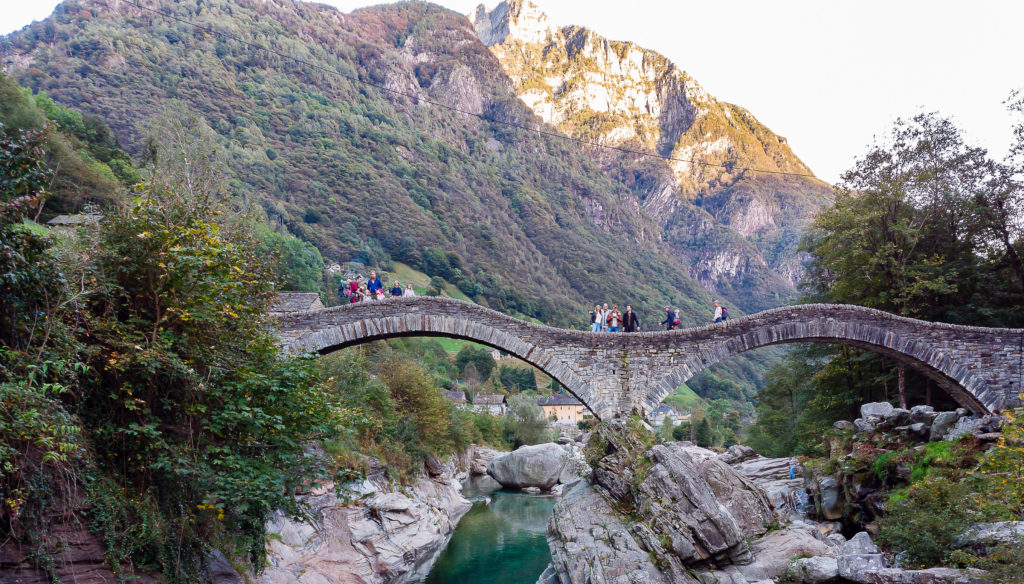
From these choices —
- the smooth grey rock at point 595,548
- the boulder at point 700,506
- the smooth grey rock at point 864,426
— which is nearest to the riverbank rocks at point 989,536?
the boulder at point 700,506

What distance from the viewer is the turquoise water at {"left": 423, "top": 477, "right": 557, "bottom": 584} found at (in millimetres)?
17172

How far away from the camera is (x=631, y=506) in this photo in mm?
12602

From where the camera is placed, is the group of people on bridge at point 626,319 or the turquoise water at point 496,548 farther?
the group of people on bridge at point 626,319

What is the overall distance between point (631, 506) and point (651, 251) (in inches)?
5912

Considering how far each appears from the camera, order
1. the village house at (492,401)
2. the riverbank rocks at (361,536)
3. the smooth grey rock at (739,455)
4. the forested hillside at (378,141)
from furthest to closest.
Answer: the forested hillside at (378,141) → the village house at (492,401) → the smooth grey rock at (739,455) → the riverbank rocks at (361,536)

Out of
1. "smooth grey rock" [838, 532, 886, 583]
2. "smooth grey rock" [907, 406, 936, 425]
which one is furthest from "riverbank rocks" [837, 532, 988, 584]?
"smooth grey rock" [907, 406, 936, 425]

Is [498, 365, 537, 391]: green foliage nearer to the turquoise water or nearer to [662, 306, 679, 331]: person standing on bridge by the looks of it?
the turquoise water

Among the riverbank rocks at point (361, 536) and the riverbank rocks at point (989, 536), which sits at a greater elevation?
the riverbank rocks at point (989, 536)

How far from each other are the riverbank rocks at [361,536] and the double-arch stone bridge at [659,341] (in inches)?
188

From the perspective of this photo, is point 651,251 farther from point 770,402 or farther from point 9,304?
point 9,304

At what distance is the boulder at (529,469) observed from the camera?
32.9 metres

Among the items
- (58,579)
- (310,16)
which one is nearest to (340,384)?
(58,579)

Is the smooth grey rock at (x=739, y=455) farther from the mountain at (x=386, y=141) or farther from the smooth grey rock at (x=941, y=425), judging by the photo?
the mountain at (x=386, y=141)

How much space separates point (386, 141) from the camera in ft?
363
